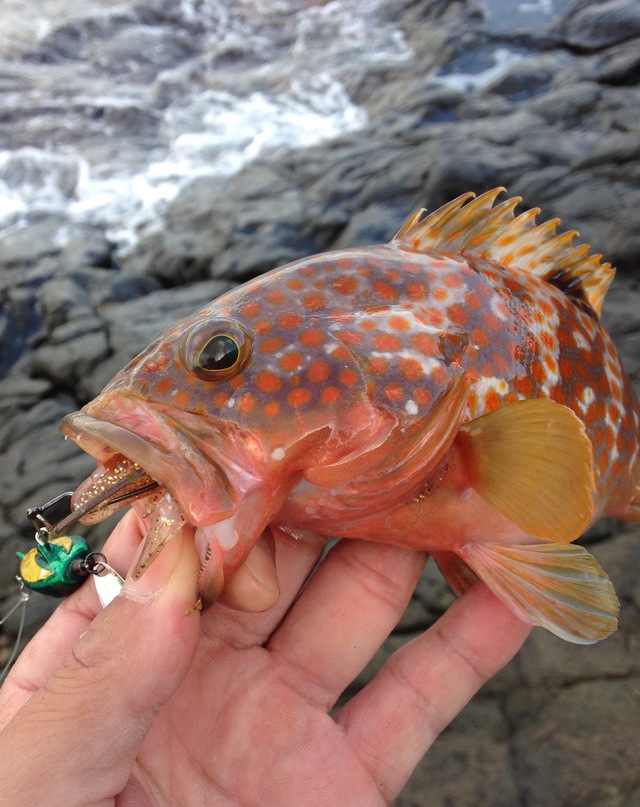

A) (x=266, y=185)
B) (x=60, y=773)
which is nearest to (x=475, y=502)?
(x=60, y=773)

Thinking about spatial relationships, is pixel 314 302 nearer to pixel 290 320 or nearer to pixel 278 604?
pixel 290 320

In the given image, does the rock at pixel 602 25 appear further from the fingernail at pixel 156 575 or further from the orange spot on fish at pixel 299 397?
the fingernail at pixel 156 575

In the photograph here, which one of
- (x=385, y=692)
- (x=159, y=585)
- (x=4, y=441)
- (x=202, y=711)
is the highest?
(x=159, y=585)

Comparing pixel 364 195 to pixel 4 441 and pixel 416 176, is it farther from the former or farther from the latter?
pixel 4 441

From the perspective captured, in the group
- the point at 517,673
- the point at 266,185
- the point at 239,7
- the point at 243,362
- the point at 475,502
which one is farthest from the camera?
the point at 239,7

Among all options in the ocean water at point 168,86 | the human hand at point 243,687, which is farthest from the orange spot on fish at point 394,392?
the ocean water at point 168,86

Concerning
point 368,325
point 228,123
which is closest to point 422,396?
point 368,325
